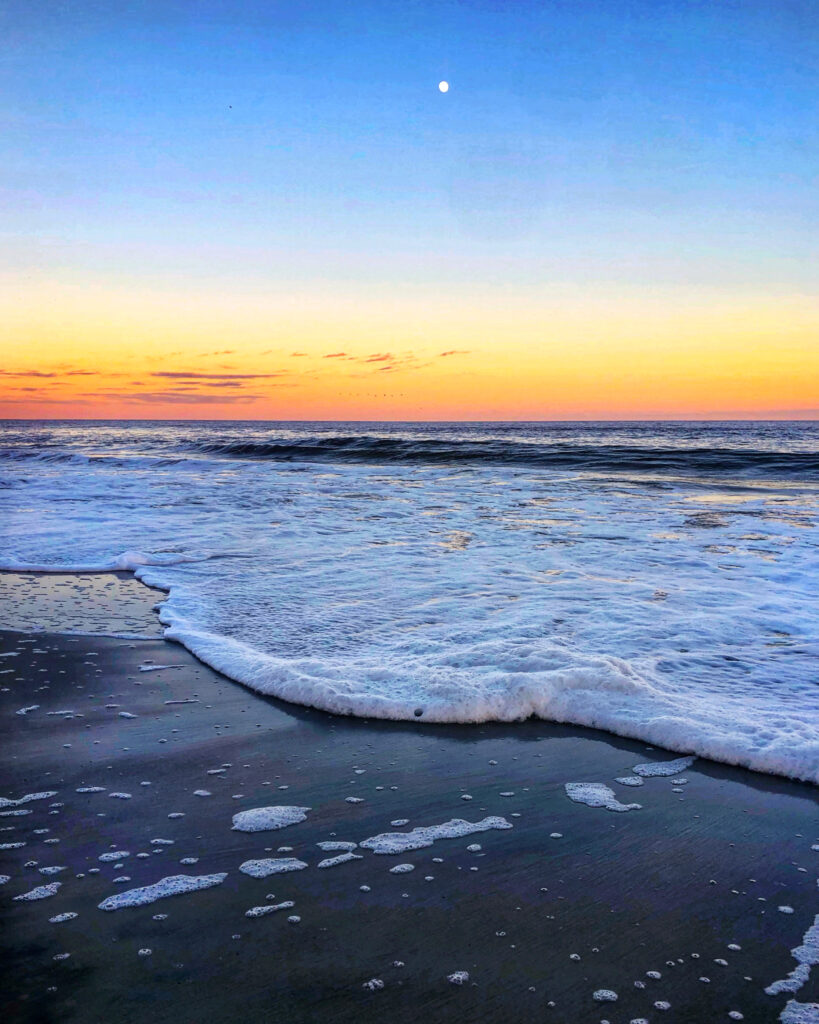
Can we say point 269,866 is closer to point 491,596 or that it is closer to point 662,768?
point 662,768

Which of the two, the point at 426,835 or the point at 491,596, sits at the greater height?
the point at 491,596

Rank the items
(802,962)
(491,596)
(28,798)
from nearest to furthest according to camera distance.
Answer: (802,962) → (28,798) → (491,596)

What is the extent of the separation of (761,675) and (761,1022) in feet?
9.11

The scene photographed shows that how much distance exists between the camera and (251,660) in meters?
4.51

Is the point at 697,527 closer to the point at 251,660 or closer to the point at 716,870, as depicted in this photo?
the point at 251,660

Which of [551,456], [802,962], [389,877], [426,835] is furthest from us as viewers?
[551,456]

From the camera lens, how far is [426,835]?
8.81 ft

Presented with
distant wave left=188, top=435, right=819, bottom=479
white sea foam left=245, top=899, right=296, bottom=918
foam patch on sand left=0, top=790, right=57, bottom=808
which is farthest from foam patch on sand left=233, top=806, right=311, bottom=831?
distant wave left=188, top=435, right=819, bottom=479

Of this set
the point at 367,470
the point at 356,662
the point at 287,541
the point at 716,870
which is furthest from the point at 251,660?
the point at 367,470

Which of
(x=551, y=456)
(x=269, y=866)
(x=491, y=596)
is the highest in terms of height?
(x=551, y=456)

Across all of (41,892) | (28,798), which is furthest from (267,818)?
(28,798)

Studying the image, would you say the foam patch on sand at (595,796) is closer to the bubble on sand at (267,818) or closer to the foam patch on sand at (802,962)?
the foam patch on sand at (802,962)

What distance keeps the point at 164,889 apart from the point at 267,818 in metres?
0.52

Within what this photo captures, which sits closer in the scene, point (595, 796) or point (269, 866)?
point (269, 866)
